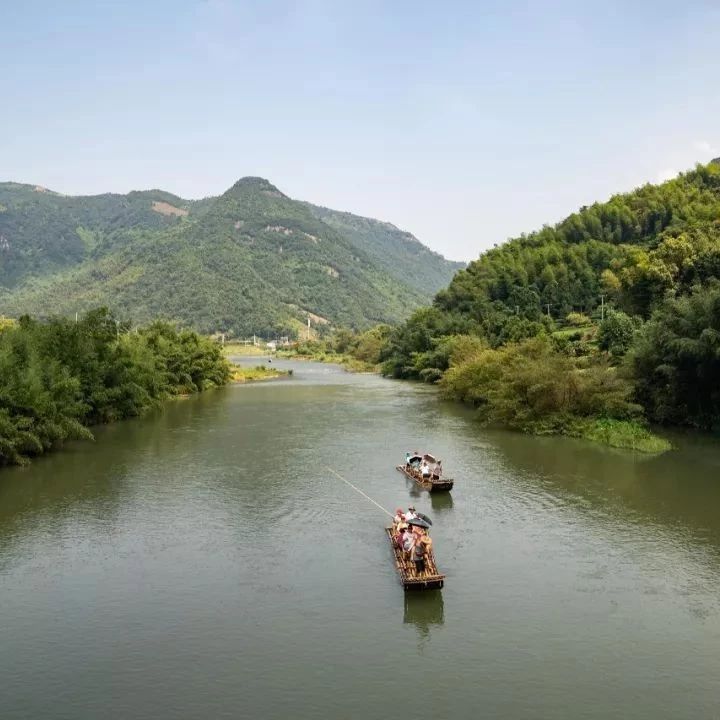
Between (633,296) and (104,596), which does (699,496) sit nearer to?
(104,596)

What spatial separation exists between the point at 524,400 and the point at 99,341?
2815 centimetres

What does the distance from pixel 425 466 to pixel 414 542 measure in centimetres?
1215

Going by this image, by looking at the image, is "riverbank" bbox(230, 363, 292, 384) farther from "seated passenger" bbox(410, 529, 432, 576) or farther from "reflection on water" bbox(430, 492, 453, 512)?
"seated passenger" bbox(410, 529, 432, 576)

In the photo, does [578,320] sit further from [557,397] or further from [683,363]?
[557,397]

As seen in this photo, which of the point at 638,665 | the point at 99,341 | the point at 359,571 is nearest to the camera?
the point at 638,665

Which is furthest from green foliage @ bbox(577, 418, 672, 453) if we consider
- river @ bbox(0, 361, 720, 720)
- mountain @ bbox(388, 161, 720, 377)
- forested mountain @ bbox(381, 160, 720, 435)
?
mountain @ bbox(388, 161, 720, 377)

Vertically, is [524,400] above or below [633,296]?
below

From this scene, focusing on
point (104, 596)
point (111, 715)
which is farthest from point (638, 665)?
point (104, 596)

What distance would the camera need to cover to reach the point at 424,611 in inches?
722

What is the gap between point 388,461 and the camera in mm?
37531

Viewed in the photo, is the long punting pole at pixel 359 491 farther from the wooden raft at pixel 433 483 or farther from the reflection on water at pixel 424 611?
the reflection on water at pixel 424 611

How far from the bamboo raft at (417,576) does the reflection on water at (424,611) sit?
0.22 metres

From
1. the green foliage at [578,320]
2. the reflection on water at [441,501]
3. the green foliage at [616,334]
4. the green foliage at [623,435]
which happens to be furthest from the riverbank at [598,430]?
the green foliage at [578,320]

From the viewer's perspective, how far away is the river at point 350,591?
14.5 m
